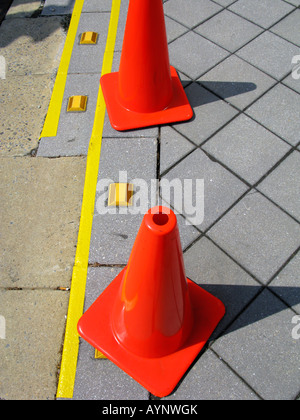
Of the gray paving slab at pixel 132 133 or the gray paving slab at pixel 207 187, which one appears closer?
the gray paving slab at pixel 207 187

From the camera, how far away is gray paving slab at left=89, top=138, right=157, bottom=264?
9.18 ft

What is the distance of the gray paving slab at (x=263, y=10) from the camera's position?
14.7 feet

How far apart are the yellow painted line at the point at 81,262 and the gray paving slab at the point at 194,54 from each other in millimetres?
719

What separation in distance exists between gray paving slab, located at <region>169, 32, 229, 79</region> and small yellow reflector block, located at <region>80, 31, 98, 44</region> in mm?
876

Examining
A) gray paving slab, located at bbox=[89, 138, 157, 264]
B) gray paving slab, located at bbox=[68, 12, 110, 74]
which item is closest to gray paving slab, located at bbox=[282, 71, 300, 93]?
gray paving slab, located at bbox=[89, 138, 157, 264]

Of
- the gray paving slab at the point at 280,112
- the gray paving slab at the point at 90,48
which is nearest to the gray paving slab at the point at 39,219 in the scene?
the gray paving slab at the point at 90,48

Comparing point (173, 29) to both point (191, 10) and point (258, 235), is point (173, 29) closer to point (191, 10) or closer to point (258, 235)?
point (191, 10)

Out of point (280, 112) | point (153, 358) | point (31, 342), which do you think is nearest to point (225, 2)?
point (280, 112)

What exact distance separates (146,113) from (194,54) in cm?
110

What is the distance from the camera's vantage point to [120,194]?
3.07 metres

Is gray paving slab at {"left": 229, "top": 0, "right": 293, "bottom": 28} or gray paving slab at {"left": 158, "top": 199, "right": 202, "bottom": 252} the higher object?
gray paving slab at {"left": 229, "top": 0, "right": 293, "bottom": 28}

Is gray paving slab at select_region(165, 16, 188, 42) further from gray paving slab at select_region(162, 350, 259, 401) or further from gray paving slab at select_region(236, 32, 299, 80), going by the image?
gray paving slab at select_region(162, 350, 259, 401)

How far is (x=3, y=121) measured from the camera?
12.1 ft

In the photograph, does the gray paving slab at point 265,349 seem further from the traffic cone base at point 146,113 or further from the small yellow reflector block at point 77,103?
the small yellow reflector block at point 77,103
